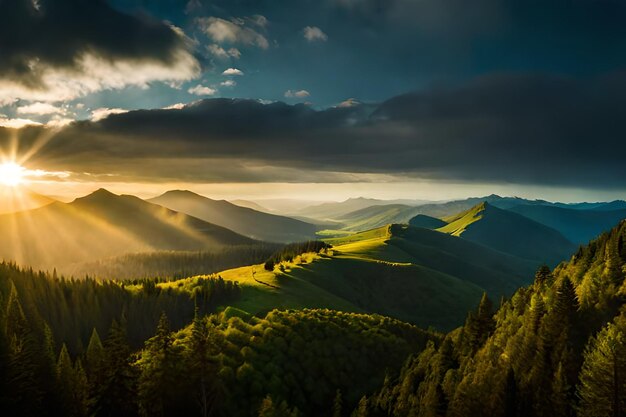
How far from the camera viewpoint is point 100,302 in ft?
532

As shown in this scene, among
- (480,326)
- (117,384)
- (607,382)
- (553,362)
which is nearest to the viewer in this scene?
(607,382)

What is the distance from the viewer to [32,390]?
185 feet

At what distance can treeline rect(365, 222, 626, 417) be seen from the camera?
38.4 metres

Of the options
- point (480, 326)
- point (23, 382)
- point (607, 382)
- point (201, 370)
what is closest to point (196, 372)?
point (201, 370)

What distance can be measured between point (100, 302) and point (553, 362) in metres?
167

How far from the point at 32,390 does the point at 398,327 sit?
95.5 meters

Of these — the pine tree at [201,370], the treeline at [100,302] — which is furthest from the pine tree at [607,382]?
the treeline at [100,302]

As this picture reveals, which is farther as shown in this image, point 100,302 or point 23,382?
point 100,302

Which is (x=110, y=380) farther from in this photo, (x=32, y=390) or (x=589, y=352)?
(x=589, y=352)

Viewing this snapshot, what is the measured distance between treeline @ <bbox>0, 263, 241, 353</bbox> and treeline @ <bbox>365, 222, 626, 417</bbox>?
123m

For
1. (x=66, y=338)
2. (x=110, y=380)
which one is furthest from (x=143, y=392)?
(x=66, y=338)

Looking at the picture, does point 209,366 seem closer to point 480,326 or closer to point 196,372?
point 196,372

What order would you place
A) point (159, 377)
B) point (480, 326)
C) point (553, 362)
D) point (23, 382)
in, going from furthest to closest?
point (480, 326), point (159, 377), point (23, 382), point (553, 362)

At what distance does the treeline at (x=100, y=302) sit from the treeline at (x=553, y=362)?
12307 centimetres
